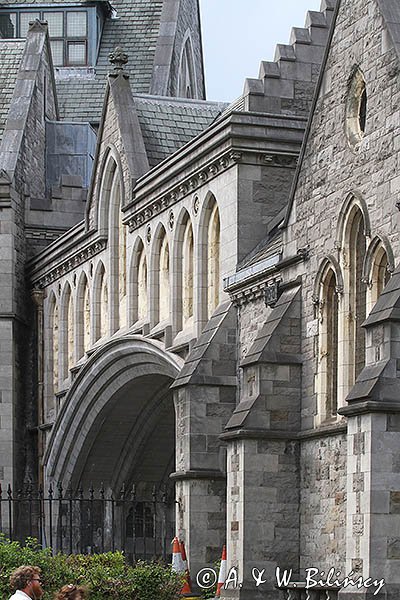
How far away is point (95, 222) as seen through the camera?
35031mm

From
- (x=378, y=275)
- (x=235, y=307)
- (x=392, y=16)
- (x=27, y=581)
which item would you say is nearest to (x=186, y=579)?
(x=235, y=307)

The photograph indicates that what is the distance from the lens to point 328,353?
76.4 ft

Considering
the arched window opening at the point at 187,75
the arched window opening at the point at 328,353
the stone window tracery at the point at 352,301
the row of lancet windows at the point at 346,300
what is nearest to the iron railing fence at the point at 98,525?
the arched window opening at the point at 328,353

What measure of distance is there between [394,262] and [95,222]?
1461cm

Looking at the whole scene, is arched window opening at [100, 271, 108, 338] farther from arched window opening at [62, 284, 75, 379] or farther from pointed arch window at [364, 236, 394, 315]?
pointed arch window at [364, 236, 394, 315]

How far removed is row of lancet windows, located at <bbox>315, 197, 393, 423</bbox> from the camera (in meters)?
21.9

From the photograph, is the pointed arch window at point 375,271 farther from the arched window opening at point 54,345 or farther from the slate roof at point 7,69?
the slate roof at point 7,69

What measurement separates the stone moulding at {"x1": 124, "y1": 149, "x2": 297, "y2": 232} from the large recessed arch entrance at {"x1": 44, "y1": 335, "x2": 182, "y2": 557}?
377 cm

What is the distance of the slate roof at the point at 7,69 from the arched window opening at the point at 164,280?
1185 centimetres

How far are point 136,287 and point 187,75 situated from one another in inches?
766

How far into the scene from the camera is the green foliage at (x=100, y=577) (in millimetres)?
23500

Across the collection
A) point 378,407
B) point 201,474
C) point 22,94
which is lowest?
point 201,474

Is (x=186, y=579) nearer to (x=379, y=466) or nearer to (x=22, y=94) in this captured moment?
(x=379, y=466)

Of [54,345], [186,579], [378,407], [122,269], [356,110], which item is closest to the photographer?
[378,407]
